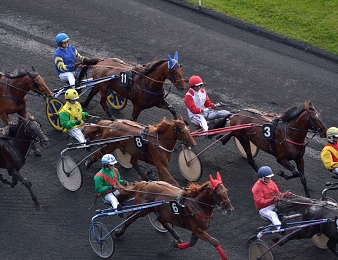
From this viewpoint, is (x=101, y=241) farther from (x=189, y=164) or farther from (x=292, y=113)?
(x=292, y=113)

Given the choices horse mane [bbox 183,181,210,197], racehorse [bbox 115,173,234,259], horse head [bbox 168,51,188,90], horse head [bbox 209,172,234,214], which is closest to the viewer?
horse head [bbox 209,172,234,214]

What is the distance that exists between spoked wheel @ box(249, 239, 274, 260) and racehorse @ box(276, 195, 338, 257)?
1.14 ft

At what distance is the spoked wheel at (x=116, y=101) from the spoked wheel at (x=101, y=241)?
468 centimetres

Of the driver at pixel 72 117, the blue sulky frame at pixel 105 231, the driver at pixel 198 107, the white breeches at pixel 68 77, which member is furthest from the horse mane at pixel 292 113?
the white breeches at pixel 68 77

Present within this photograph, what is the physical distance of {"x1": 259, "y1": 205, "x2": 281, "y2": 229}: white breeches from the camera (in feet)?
45.3

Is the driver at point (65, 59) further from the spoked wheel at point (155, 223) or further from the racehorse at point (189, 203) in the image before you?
the racehorse at point (189, 203)

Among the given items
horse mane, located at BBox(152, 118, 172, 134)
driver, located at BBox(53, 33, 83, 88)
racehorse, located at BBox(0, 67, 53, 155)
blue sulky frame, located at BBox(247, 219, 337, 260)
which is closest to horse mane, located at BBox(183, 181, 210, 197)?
blue sulky frame, located at BBox(247, 219, 337, 260)

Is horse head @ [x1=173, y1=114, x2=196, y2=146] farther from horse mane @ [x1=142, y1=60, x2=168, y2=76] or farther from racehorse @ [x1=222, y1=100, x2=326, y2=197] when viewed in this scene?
horse mane @ [x1=142, y1=60, x2=168, y2=76]

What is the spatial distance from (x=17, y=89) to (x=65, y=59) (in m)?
1.47

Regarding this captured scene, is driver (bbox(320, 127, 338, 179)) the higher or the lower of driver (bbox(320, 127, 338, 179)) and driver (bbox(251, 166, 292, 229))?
the higher

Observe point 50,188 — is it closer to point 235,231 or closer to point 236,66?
point 235,231

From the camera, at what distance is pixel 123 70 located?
1764 cm

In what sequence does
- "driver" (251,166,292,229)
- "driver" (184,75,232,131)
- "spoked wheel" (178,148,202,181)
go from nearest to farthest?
"driver" (251,166,292,229)
"spoked wheel" (178,148,202,181)
"driver" (184,75,232,131)

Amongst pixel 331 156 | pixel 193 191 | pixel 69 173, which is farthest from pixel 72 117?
pixel 331 156
